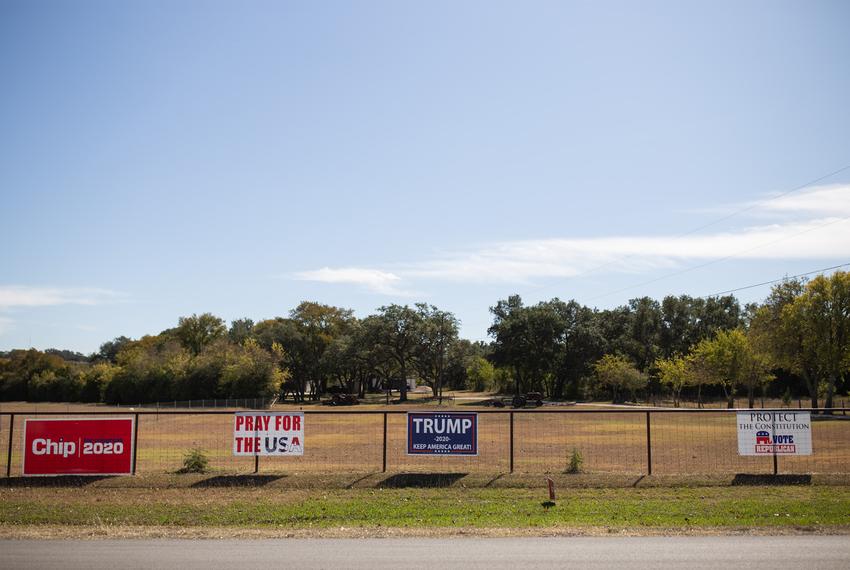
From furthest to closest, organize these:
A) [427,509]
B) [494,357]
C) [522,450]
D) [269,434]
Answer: [494,357] < [522,450] < [269,434] < [427,509]

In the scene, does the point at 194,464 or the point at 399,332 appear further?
the point at 399,332

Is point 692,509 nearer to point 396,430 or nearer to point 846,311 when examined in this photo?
point 396,430

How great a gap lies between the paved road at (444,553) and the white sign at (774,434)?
6.72 meters

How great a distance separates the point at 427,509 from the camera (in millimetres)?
13180

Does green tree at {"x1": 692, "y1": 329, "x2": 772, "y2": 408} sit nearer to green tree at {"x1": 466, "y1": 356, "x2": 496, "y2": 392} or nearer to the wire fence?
the wire fence

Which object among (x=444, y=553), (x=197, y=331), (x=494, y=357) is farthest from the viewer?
(x=197, y=331)

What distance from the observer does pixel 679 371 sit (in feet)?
244

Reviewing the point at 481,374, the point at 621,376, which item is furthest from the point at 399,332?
the point at 481,374

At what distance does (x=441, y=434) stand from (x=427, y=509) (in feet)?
14.3

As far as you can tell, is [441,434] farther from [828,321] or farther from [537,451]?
[828,321]

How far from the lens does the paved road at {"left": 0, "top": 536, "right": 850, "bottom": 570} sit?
9164 millimetres

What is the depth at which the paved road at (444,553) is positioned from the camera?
916 centimetres

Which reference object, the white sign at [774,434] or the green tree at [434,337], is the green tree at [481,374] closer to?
the green tree at [434,337]

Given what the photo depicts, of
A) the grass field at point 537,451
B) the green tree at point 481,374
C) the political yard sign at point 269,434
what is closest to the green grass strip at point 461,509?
the political yard sign at point 269,434
